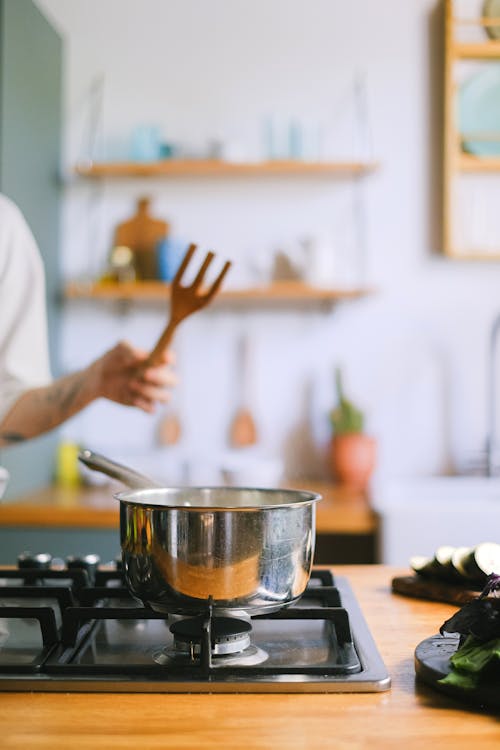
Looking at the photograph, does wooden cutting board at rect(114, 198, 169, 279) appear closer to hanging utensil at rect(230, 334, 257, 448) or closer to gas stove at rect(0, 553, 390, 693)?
hanging utensil at rect(230, 334, 257, 448)

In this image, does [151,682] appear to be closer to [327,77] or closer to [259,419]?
[259,419]

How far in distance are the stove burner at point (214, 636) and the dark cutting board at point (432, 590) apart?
1.00ft

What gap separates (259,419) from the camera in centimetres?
299

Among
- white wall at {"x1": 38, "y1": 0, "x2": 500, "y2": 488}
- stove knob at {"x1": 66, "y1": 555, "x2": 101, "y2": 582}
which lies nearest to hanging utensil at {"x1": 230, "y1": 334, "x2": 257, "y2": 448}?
white wall at {"x1": 38, "y1": 0, "x2": 500, "y2": 488}

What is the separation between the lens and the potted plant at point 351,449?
2.76 m

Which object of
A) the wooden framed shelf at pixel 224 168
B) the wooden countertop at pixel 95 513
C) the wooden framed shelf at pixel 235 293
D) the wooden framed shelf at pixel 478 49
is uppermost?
the wooden framed shelf at pixel 478 49

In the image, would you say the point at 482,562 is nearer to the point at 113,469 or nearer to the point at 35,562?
the point at 113,469

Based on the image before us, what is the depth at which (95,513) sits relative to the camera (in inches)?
92.0

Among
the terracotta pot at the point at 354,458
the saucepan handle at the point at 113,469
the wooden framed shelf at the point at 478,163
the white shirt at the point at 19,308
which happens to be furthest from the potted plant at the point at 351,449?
the saucepan handle at the point at 113,469

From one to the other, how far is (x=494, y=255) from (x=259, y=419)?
3.15ft

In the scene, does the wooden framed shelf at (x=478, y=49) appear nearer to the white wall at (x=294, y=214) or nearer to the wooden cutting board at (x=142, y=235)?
the white wall at (x=294, y=214)

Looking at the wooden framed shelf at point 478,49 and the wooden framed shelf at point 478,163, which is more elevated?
the wooden framed shelf at point 478,49

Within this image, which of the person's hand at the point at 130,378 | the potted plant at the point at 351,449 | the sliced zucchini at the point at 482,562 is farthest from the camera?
the potted plant at the point at 351,449

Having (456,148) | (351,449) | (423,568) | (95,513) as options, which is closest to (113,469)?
(423,568)
